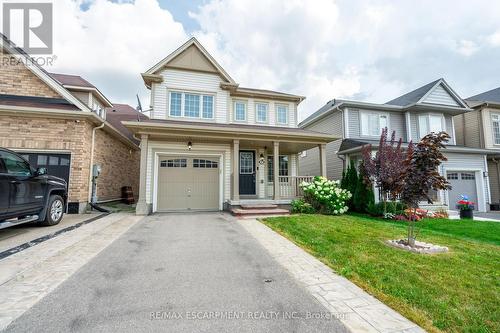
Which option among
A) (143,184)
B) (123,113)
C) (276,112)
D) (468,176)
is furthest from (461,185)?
(123,113)

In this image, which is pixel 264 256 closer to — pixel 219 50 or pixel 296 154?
pixel 296 154

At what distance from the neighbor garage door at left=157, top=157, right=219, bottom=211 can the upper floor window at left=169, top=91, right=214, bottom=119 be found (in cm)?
227

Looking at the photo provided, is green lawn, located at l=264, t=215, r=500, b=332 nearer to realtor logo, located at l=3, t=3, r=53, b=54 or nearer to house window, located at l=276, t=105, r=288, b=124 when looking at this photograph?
house window, located at l=276, t=105, r=288, b=124

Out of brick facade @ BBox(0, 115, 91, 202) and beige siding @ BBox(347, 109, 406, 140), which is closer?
brick facade @ BBox(0, 115, 91, 202)

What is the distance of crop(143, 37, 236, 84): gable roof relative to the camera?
10695 millimetres

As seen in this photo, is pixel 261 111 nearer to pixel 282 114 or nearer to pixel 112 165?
pixel 282 114

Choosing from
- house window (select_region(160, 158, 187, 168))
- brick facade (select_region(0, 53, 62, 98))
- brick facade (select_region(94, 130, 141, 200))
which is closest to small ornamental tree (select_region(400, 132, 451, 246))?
house window (select_region(160, 158, 187, 168))

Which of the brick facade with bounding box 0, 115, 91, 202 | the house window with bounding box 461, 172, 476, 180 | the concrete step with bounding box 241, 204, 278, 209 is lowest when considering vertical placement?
the concrete step with bounding box 241, 204, 278, 209

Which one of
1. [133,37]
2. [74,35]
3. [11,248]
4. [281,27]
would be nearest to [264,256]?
[11,248]

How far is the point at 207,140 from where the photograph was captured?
33.3 feet

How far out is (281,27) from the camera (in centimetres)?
1025

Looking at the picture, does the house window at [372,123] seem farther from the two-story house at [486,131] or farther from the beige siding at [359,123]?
the two-story house at [486,131]

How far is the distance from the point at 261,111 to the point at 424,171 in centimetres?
871

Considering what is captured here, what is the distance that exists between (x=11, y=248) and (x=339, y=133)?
47.3 ft
